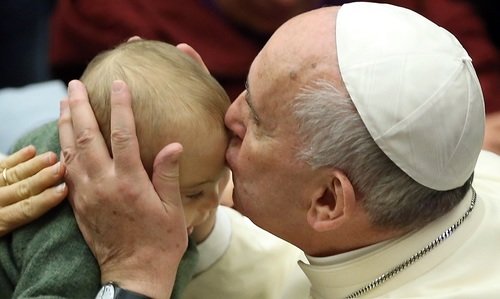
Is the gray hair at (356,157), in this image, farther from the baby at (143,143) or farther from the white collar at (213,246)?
the white collar at (213,246)

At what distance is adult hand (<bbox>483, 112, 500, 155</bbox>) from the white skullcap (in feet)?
3.40

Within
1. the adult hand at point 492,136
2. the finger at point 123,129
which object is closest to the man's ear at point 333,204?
the finger at point 123,129

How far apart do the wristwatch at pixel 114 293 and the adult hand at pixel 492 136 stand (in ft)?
4.03

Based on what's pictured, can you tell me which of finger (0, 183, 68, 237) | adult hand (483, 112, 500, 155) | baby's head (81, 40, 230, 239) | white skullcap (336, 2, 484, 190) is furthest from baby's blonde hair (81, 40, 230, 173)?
adult hand (483, 112, 500, 155)

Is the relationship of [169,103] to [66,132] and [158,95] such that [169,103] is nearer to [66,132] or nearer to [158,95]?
[158,95]

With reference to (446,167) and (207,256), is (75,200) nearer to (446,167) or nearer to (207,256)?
(207,256)

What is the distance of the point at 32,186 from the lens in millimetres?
1389

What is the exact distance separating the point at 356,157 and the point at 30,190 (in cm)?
49

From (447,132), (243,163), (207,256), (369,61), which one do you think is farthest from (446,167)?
(207,256)

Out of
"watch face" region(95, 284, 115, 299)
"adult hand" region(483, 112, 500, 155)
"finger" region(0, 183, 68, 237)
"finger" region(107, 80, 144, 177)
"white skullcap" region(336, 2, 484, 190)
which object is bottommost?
"adult hand" region(483, 112, 500, 155)

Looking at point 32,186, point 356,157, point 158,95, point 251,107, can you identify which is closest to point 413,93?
point 356,157

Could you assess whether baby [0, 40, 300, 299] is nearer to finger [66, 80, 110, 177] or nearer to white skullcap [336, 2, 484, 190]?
finger [66, 80, 110, 177]

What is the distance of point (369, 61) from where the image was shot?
128 cm

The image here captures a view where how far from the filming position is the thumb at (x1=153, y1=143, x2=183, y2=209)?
1.32m
